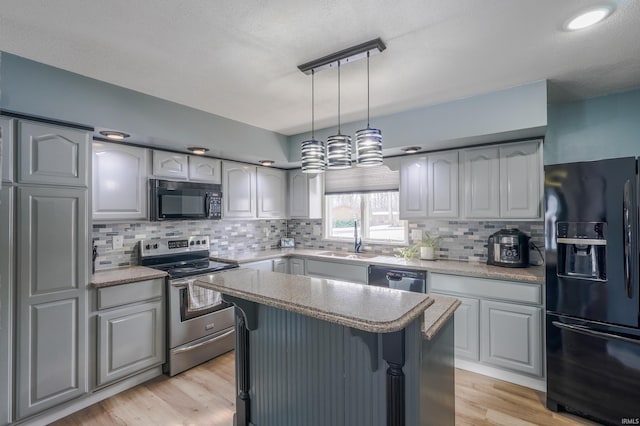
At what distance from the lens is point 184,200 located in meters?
3.22

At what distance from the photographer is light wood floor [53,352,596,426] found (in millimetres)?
2211

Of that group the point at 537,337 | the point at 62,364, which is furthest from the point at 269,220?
the point at 537,337

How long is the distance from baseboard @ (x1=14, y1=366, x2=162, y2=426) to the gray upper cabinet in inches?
94.3

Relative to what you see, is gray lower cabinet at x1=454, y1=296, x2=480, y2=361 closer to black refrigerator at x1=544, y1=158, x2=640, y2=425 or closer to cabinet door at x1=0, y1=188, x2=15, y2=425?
black refrigerator at x1=544, y1=158, x2=640, y2=425

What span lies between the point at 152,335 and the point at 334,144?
90.1 inches

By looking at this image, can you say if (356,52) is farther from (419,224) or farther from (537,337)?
(537,337)

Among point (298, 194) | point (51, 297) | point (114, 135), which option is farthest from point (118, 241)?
point (298, 194)

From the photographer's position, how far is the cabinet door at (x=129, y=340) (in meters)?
2.46

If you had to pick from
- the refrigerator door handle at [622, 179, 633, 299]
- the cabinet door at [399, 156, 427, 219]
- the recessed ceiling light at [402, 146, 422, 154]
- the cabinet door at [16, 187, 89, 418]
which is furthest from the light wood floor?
the recessed ceiling light at [402, 146, 422, 154]

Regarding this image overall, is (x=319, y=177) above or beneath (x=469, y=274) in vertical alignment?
above

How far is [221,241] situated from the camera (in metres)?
3.94

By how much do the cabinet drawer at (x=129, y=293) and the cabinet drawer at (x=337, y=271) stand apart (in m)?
1.70

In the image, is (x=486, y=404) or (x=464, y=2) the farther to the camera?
(x=486, y=404)

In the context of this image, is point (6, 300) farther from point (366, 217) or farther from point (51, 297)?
point (366, 217)
